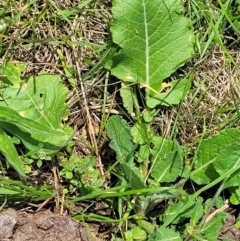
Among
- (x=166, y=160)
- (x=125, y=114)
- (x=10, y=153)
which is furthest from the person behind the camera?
(x=125, y=114)

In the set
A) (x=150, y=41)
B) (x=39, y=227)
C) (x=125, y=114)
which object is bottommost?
(x=39, y=227)

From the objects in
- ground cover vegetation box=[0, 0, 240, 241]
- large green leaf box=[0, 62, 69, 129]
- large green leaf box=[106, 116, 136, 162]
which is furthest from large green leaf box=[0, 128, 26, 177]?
large green leaf box=[106, 116, 136, 162]

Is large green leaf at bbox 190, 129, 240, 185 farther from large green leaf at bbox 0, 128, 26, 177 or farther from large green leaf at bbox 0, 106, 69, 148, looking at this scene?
large green leaf at bbox 0, 128, 26, 177

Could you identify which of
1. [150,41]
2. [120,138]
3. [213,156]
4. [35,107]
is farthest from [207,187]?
[35,107]

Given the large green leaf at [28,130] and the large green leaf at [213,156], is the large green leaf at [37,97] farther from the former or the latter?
the large green leaf at [213,156]

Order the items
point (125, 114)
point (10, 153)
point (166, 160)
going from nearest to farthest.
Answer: point (10, 153), point (166, 160), point (125, 114)

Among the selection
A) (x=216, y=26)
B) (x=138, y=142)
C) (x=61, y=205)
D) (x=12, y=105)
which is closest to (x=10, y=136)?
(x=12, y=105)

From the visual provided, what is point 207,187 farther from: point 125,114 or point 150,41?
point 150,41
